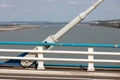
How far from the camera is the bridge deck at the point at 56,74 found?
8.30m

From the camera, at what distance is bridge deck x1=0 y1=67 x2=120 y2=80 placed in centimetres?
830

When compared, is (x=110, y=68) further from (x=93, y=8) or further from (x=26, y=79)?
(x=26, y=79)

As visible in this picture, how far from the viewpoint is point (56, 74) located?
8.69m

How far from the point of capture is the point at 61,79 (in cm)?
811

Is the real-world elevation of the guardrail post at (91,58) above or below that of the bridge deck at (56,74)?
above

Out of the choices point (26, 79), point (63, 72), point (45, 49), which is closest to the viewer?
point (26, 79)

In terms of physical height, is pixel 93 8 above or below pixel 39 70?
above

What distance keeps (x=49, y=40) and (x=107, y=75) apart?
6.95ft

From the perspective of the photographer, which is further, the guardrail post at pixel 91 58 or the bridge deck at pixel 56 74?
the guardrail post at pixel 91 58

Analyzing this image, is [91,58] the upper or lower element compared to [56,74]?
upper

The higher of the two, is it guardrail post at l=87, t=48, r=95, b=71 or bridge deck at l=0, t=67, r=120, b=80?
guardrail post at l=87, t=48, r=95, b=71

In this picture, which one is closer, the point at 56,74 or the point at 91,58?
the point at 56,74

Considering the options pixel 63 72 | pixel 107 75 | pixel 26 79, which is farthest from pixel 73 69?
pixel 26 79

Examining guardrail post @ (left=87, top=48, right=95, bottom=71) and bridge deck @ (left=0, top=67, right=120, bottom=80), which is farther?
guardrail post @ (left=87, top=48, right=95, bottom=71)
